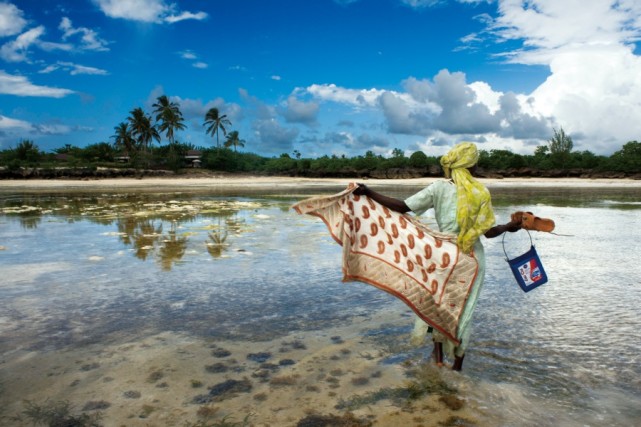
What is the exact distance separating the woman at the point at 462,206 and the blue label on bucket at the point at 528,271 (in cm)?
31

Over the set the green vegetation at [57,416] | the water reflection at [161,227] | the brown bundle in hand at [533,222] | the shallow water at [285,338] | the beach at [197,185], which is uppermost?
the brown bundle in hand at [533,222]

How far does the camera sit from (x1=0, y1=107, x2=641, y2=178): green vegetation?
54.4 metres

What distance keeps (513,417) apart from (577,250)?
6766 millimetres

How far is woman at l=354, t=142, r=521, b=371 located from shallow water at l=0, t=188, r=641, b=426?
23.6 inches

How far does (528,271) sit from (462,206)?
931 mm

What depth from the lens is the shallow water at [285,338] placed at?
124 inches

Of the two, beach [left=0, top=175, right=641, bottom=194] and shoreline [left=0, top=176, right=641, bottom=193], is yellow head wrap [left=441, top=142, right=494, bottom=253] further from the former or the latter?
shoreline [left=0, top=176, right=641, bottom=193]

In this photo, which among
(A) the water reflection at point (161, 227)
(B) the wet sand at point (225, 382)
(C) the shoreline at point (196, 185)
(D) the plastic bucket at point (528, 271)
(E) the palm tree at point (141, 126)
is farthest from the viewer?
(E) the palm tree at point (141, 126)

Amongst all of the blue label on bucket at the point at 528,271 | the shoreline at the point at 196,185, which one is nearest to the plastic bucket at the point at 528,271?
the blue label on bucket at the point at 528,271

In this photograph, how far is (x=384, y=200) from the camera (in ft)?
11.8

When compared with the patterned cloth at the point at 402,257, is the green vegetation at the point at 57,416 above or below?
below

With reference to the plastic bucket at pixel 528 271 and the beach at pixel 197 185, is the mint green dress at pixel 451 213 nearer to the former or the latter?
the plastic bucket at pixel 528 271

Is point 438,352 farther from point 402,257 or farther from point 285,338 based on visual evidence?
point 285,338

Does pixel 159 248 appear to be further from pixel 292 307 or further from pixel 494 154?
pixel 494 154
